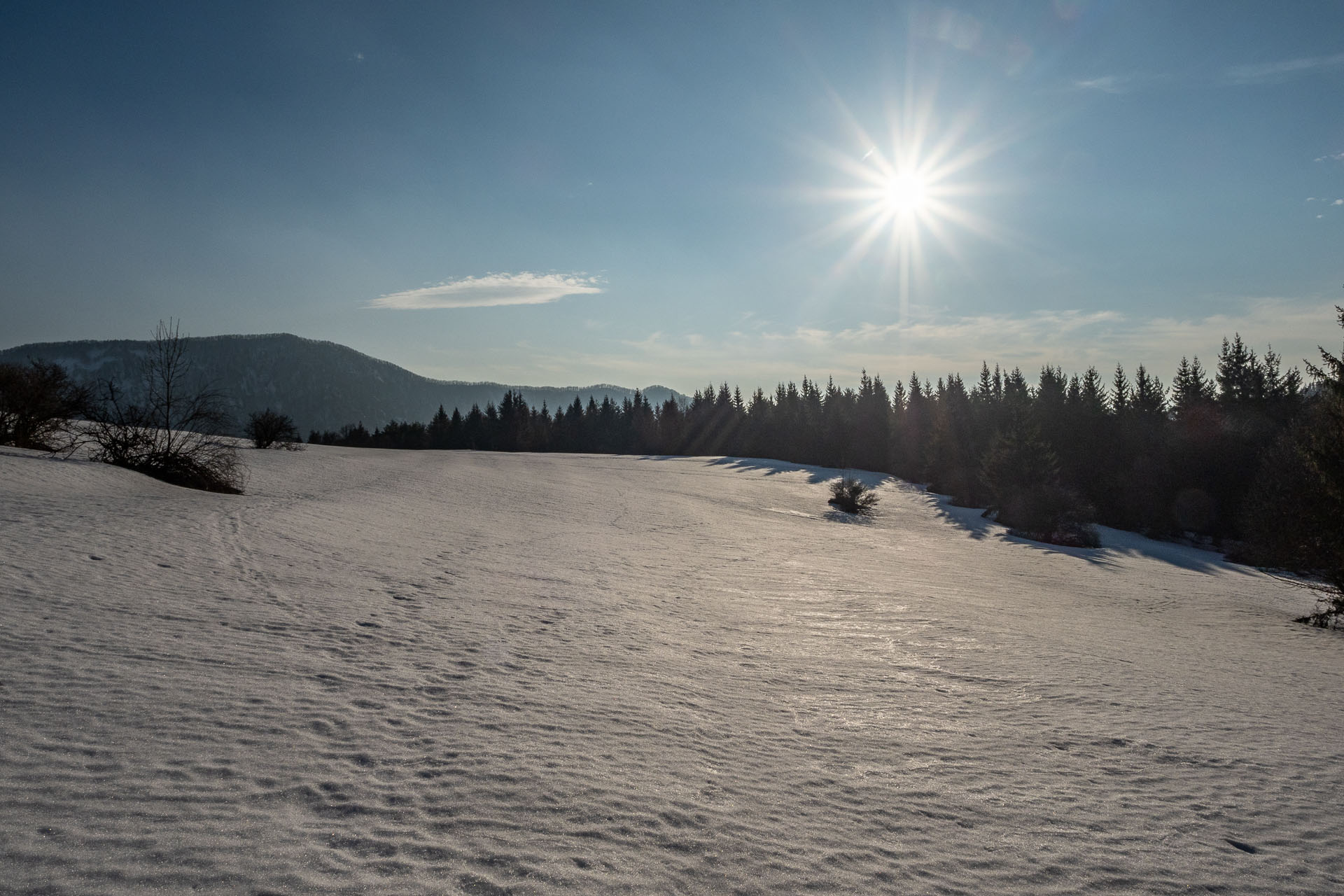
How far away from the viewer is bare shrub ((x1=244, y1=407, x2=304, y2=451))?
96.5 feet

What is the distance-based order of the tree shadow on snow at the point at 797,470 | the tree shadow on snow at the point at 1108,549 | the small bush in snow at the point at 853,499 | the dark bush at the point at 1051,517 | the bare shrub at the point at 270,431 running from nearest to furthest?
the tree shadow on snow at the point at 1108,549, the dark bush at the point at 1051,517, the small bush in snow at the point at 853,499, the bare shrub at the point at 270,431, the tree shadow on snow at the point at 797,470

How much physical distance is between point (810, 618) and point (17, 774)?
6.87m

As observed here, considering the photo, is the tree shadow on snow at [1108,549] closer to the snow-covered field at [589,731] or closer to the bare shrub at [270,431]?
the snow-covered field at [589,731]

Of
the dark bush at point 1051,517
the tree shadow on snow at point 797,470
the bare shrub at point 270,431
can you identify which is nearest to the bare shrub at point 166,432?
the bare shrub at point 270,431

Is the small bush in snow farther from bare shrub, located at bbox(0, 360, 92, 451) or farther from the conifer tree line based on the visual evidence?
bare shrub, located at bbox(0, 360, 92, 451)

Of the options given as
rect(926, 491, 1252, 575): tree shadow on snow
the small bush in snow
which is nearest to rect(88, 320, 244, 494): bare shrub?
the small bush in snow

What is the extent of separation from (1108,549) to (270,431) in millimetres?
36074

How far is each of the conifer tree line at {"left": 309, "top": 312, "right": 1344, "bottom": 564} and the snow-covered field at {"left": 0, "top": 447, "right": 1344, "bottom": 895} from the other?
34.8 feet

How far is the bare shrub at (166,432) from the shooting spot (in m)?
13.4

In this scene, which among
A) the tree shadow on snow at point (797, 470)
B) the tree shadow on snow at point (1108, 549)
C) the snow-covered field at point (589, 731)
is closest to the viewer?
the snow-covered field at point (589, 731)

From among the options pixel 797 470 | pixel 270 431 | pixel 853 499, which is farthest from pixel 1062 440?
pixel 270 431

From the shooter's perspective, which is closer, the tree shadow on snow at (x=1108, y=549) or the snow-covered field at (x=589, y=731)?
the snow-covered field at (x=589, y=731)

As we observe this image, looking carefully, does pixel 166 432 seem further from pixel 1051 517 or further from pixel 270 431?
pixel 1051 517

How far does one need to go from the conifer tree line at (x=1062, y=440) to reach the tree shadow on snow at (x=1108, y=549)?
151cm
